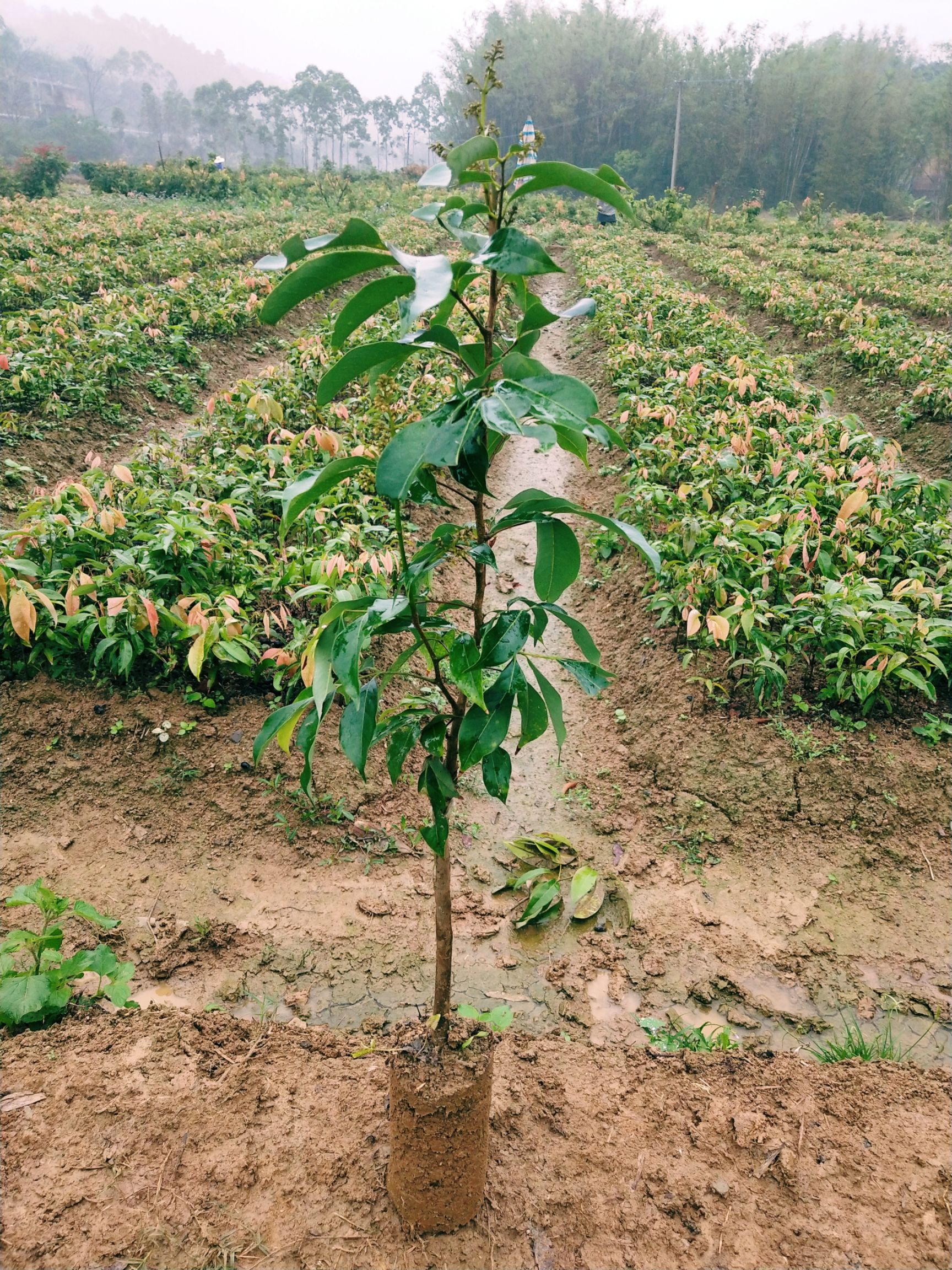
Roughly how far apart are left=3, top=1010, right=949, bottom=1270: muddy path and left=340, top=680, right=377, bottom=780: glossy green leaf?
1.09 meters

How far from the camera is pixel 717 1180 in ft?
5.38

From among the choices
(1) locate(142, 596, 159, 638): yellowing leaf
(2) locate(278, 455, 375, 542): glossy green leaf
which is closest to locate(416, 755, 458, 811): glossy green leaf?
(2) locate(278, 455, 375, 542): glossy green leaf

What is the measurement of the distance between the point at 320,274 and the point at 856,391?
28.8ft

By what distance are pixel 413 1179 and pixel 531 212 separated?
→ 28.1m

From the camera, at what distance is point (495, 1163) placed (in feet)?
5.51

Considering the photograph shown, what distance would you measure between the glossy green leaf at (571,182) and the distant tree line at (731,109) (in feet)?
128

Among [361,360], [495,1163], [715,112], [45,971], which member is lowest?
[495,1163]

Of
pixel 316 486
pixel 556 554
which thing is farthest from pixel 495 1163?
pixel 316 486

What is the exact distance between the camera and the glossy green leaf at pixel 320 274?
931 millimetres

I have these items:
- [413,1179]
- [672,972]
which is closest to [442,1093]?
[413,1179]

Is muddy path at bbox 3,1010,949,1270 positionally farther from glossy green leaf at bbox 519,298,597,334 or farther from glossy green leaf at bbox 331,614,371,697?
glossy green leaf at bbox 519,298,597,334

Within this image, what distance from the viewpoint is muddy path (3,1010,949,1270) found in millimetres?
1489

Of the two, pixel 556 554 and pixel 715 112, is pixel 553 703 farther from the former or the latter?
pixel 715 112

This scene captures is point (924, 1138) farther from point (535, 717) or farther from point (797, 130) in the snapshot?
point (797, 130)
